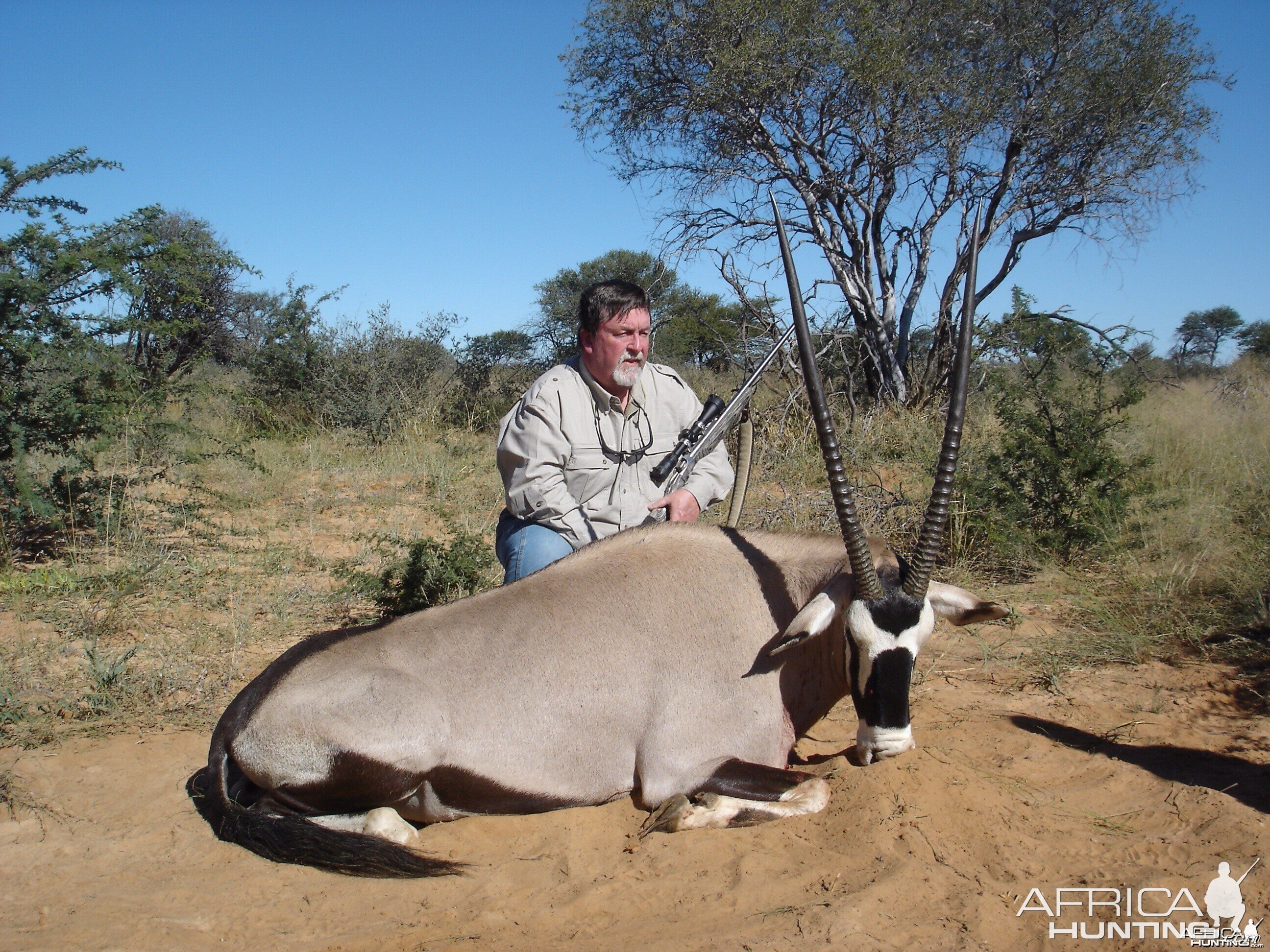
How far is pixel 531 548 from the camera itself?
435 centimetres

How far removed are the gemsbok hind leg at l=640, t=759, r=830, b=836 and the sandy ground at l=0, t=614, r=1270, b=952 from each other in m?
0.06

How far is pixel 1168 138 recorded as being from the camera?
11492 mm

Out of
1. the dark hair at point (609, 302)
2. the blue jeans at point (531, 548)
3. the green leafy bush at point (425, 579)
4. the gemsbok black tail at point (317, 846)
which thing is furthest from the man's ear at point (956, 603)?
the green leafy bush at point (425, 579)

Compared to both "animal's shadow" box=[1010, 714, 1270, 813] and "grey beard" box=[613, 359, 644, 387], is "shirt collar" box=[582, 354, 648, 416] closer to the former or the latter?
"grey beard" box=[613, 359, 644, 387]

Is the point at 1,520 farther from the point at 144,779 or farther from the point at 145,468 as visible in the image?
the point at 144,779

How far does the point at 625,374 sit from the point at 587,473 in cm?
56

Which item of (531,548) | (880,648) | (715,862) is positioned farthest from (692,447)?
(715,862)

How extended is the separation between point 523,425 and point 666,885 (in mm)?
2310

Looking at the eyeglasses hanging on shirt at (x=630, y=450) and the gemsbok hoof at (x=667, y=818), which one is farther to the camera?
the eyeglasses hanging on shirt at (x=630, y=450)

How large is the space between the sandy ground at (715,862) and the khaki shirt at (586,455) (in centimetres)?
153

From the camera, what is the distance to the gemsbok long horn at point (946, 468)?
10.8 feet

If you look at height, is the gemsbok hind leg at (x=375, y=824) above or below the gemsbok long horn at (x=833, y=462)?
below

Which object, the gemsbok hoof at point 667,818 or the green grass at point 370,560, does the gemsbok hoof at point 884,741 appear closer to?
the gemsbok hoof at point 667,818

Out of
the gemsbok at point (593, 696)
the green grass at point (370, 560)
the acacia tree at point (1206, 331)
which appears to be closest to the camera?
the gemsbok at point (593, 696)
